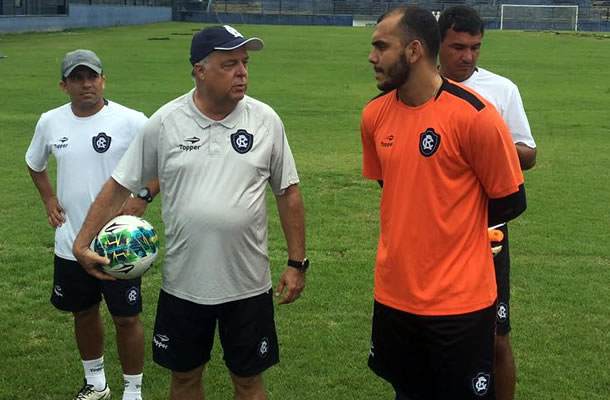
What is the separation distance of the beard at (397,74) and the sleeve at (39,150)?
2584 millimetres

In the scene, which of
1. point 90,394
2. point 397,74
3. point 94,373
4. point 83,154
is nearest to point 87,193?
point 83,154

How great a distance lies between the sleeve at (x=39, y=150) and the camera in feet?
16.8

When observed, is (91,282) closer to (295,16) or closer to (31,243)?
(31,243)

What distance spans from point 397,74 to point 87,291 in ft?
8.43

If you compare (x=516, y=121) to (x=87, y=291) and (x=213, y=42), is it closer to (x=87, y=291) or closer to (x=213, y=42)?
(x=213, y=42)

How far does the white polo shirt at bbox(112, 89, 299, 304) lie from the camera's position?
398cm

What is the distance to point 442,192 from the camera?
354 centimetres

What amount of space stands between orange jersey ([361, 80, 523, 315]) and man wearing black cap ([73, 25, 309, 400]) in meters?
0.70

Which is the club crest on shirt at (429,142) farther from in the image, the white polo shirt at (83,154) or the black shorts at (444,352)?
the white polo shirt at (83,154)

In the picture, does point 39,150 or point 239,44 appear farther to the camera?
point 39,150

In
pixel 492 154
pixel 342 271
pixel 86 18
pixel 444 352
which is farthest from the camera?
pixel 86 18

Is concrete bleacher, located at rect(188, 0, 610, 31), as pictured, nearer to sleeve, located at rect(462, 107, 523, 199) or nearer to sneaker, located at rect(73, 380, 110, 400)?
sneaker, located at rect(73, 380, 110, 400)

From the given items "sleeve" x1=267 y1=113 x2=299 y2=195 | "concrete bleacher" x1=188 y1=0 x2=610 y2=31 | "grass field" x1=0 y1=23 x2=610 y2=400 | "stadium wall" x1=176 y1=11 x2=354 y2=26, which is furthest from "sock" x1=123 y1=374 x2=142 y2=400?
"stadium wall" x1=176 y1=11 x2=354 y2=26

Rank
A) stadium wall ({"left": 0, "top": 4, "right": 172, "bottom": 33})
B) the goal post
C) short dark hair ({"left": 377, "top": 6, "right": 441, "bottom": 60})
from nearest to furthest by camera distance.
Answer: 1. short dark hair ({"left": 377, "top": 6, "right": 441, "bottom": 60})
2. stadium wall ({"left": 0, "top": 4, "right": 172, "bottom": 33})
3. the goal post
